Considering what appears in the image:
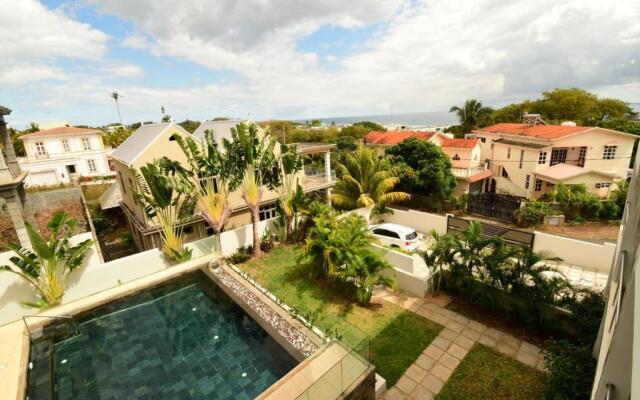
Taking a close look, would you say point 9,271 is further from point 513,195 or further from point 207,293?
point 513,195

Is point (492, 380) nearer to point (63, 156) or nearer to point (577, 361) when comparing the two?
point (577, 361)

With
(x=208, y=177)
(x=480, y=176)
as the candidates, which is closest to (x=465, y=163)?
(x=480, y=176)

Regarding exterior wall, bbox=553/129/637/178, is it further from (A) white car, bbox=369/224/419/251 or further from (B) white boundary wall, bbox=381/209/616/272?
(A) white car, bbox=369/224/419/251

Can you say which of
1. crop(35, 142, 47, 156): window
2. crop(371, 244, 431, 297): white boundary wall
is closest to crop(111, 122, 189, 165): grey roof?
crop(371, 244, 431, 297): white boundary wall

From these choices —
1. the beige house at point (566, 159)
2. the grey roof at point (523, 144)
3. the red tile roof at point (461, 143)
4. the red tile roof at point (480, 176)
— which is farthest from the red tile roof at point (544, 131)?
the red tile roof at point (480, 176)

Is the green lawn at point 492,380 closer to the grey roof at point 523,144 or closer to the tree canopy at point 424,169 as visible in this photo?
the tree canopy at point 424,169
